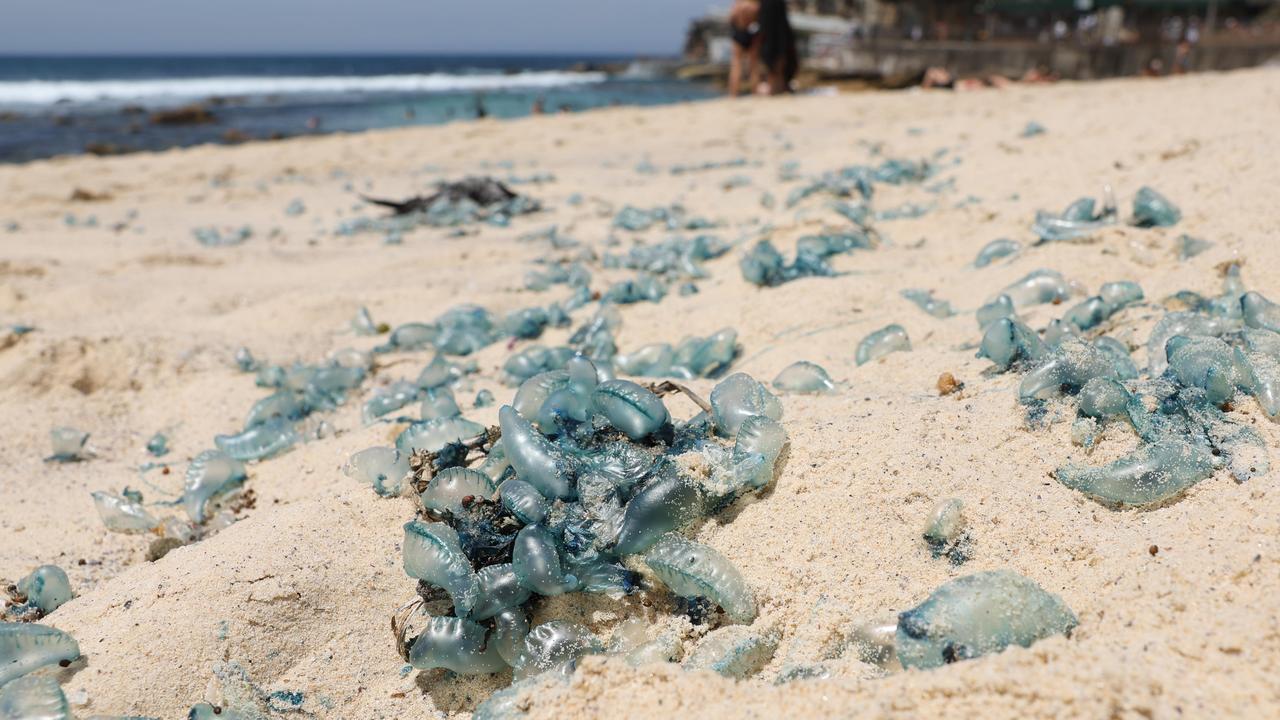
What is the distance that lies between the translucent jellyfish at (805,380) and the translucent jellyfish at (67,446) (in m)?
1.71

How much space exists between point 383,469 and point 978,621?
0.99 meters

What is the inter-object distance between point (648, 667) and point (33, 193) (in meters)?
6.84

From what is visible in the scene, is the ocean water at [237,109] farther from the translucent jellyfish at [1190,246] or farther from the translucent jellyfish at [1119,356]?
the translucent jellyfish at [1119,356]

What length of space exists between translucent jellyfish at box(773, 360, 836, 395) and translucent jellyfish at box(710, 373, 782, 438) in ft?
0.62

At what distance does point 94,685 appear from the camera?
1096mm

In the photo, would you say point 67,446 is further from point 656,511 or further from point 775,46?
point 775,46

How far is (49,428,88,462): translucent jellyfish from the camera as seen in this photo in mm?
2037

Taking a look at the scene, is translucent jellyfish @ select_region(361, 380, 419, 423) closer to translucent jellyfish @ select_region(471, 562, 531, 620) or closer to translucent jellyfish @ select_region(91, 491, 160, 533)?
translucent jellyfish @ select_region(91, 491, 160, 533)

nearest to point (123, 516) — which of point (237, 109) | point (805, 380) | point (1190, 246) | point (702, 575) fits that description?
point (702, 575)

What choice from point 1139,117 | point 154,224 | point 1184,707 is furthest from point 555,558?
point 154,224

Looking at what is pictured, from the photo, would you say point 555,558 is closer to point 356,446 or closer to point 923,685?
point 923,685

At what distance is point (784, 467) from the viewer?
128cm

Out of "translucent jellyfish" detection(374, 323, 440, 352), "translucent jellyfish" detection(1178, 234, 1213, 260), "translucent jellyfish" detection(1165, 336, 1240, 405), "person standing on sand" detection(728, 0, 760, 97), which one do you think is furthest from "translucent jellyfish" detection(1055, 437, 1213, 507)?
"person standing on sand" detection(728, 0, 760, 97)

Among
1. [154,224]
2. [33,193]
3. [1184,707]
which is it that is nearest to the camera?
[1184,707]
